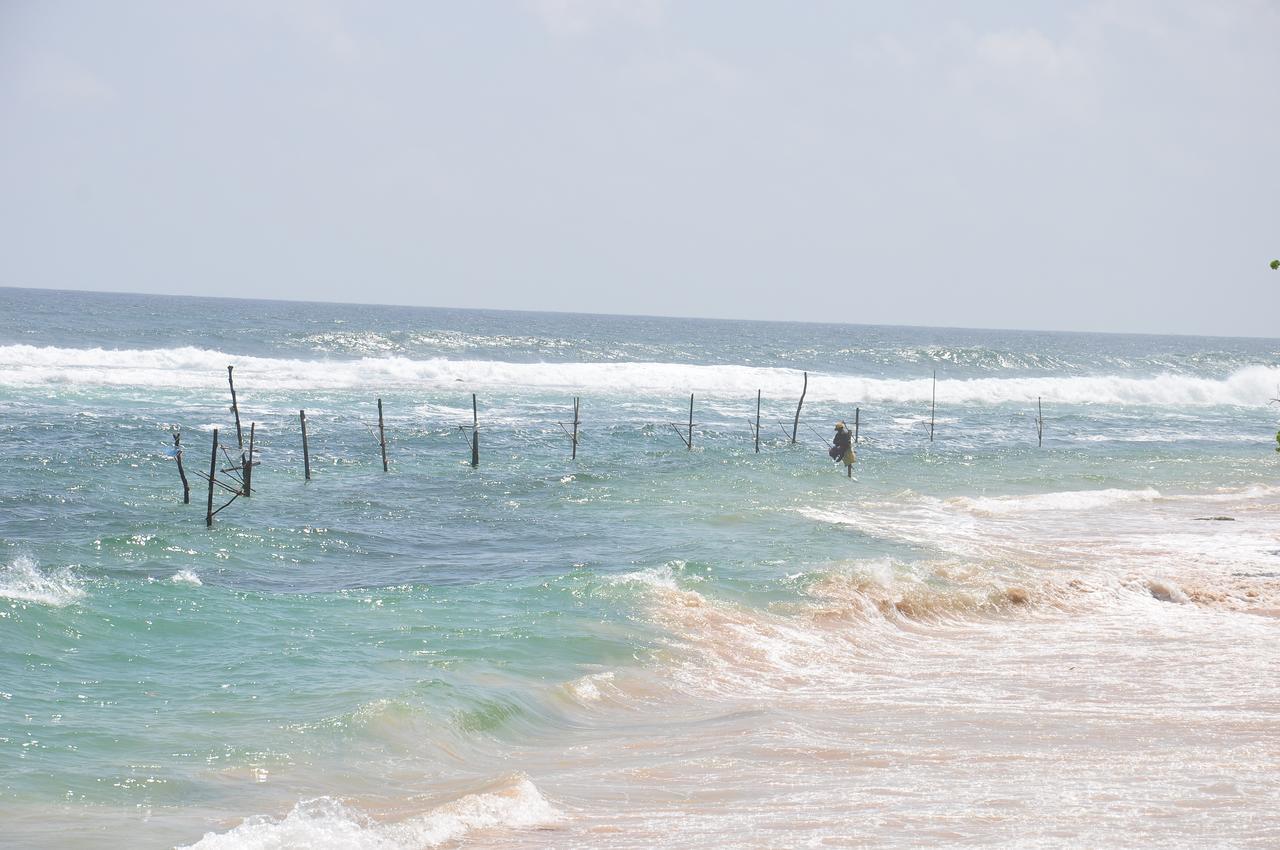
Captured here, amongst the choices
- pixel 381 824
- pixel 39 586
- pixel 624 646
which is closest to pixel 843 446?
pixel 624 646

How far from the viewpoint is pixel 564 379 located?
180 feet

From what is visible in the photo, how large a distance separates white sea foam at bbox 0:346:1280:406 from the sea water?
15725 mm

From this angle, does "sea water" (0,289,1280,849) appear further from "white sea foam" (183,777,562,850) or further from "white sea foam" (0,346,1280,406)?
"white sea foam" (0,346,1280,406)

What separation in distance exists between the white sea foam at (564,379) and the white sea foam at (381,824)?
3850 centimetres

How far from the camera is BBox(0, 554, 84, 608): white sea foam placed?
1218 cm

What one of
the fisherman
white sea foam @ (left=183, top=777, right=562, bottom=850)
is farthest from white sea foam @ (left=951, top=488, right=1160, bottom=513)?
white sea foam @ (left=183, top=777, right=562, bottom=850)

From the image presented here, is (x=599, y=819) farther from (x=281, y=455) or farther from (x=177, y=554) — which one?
(x=281, y=455)

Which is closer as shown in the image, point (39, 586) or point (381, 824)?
point (381, 824)

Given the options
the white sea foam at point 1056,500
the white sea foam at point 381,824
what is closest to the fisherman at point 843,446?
the white sea foam at point 1056,500

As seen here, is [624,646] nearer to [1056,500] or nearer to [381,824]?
[381,824]

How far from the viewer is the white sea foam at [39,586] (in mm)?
12180

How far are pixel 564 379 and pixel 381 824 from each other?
1893 inches

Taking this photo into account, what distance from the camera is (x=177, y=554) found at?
16234 millimetres

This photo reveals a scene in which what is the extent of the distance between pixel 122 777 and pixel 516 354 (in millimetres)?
63737
